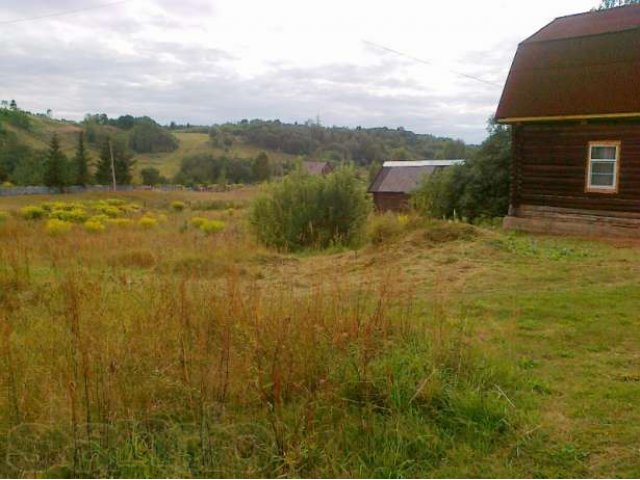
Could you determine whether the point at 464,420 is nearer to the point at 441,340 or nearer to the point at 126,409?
the point at 441,340

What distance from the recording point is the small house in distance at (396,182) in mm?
40812

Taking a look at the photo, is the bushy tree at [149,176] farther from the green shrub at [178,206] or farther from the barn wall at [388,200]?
the barn wall at [388,200]

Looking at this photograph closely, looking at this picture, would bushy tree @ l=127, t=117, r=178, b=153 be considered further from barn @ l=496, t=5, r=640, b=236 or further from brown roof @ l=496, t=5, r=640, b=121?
barn @ l=496, t=5, r=640, b=236

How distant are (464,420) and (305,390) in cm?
114

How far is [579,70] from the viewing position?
1605cm

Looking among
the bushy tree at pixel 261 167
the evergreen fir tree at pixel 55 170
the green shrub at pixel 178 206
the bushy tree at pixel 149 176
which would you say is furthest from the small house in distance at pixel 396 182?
the bushy tree at pixel 149 176

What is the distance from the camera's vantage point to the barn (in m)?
15.1

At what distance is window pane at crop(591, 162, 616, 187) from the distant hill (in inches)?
2010

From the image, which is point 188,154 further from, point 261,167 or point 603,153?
point 603,153

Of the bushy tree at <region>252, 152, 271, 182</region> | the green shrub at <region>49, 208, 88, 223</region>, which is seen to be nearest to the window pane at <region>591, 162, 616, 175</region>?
the green shrub at <region>49, 208, 88, 223</region>

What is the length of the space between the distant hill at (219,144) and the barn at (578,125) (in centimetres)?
4931

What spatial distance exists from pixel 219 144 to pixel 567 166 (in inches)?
3762

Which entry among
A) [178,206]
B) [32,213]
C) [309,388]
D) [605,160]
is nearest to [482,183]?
[605,160]

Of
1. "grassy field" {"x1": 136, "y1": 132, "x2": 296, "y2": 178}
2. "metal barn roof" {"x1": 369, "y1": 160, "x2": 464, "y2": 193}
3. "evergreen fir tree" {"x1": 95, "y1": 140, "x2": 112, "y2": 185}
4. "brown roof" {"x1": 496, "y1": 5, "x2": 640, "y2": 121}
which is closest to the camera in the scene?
"brown roof" {"x1": 496, "y1": 5, "x2": 640, "y2": 121}
